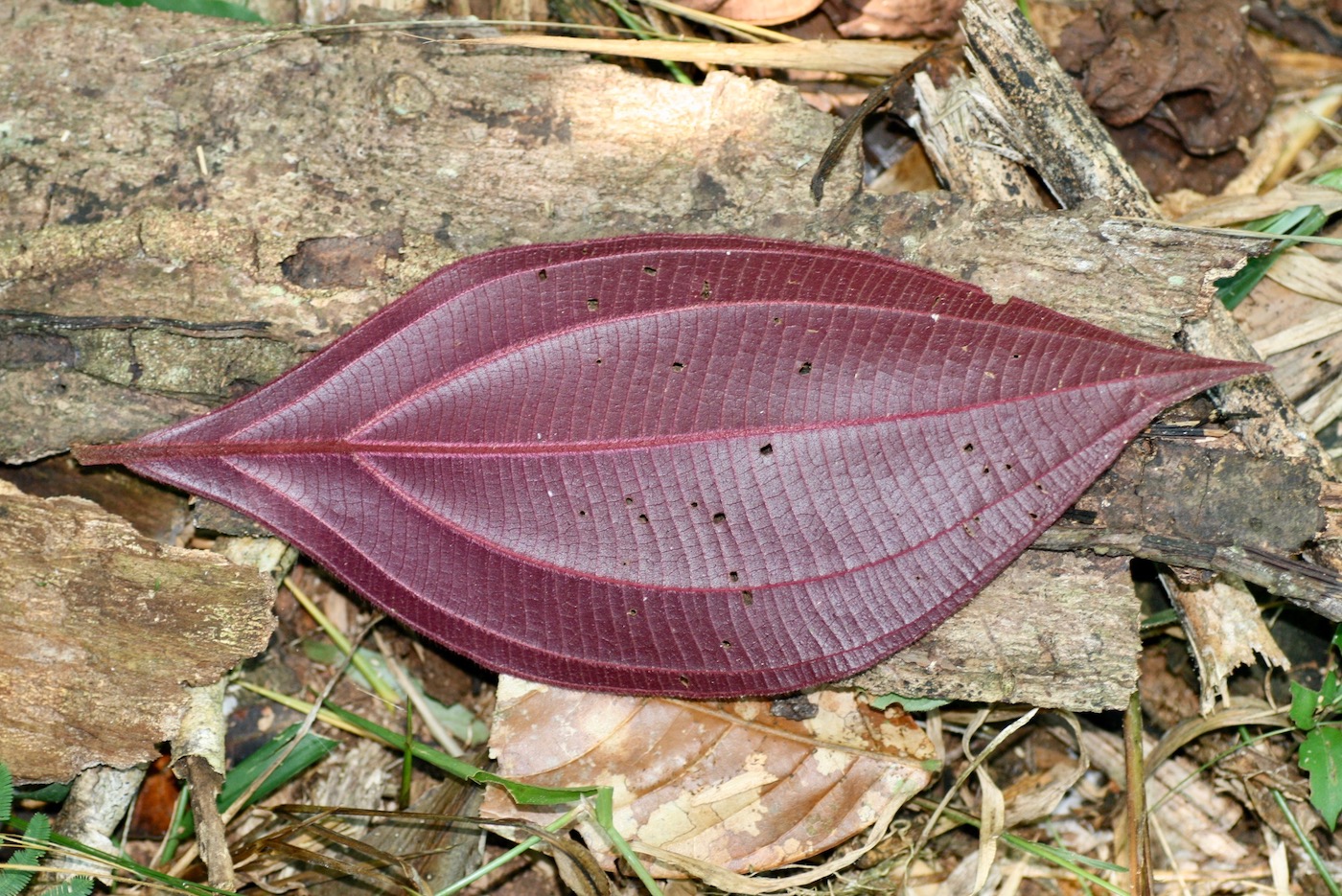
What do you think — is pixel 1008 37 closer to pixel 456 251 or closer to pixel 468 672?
pixel 456 251

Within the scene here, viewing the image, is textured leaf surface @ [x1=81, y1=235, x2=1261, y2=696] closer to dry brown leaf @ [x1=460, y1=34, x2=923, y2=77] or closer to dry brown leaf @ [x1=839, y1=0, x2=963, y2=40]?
dry brown leaf @ [x1=460, y1=34, x2=923, y2=77]

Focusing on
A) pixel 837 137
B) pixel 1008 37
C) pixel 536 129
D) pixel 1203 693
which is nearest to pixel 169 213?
pixel 536 129

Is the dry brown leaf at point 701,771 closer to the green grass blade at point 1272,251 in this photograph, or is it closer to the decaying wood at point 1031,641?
the decaying wood at point 1031,641

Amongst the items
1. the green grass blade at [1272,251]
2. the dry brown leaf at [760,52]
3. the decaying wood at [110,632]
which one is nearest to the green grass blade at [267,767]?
the decaying wood at [110,632]

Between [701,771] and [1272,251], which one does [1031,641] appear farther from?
[1272,251]


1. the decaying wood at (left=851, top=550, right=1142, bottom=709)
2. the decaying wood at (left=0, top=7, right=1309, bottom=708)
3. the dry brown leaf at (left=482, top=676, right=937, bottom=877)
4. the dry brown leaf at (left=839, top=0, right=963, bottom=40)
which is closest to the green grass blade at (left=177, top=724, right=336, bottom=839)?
the dry brown leaf at (left=482, top=676, right=937, bottom=877)

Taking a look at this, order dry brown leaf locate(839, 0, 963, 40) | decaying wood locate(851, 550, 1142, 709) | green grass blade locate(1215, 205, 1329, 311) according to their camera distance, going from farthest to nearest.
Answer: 1. dry brown leaf locate(839, 0, 963, 40)
2. green grass blade locate(1215, 205, 1329, 311)
3. decaying wood locate(851, 550, 1142, 709)
